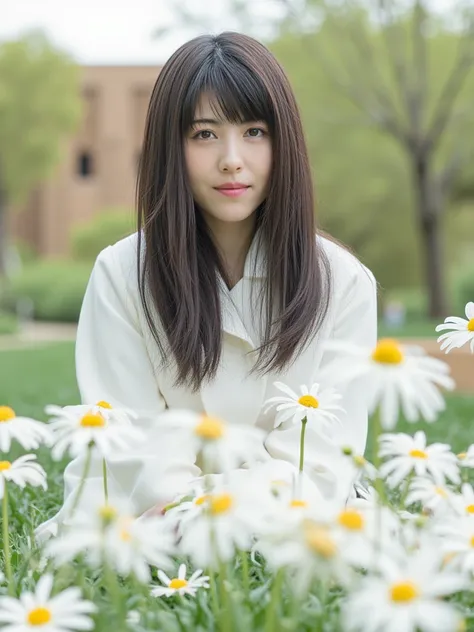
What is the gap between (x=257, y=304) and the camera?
1.97 m

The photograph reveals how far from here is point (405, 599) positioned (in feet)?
2.66

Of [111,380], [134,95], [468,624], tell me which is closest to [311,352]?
[111,380]

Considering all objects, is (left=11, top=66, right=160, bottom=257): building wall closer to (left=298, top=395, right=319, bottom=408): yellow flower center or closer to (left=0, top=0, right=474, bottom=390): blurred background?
(left=0, top=0, right=474, bottom=390): blurred background

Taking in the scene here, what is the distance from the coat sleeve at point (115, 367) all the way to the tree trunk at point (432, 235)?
980 centimetres

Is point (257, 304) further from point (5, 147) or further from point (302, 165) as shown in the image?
point (5, 147)

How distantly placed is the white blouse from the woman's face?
179 mm

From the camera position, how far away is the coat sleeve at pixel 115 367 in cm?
186

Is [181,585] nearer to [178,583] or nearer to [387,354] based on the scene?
[178,583]

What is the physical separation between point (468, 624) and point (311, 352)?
0.82 meters

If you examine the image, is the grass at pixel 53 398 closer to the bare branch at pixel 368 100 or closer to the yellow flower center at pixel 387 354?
the yellow flower center at pixel 387 354

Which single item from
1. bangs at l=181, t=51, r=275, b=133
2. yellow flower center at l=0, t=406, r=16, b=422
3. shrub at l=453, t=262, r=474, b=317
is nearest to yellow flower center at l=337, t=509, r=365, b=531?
yellow flower center at l=0, t=406, r=16, b=422

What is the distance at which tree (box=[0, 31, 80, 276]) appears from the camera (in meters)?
19.5

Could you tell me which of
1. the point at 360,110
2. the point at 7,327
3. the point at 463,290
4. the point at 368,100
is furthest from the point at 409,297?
the point at 7,327

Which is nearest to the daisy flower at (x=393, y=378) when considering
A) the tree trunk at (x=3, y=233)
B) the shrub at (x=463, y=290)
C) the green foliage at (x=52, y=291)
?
the shrub at (x=463, y=290)
